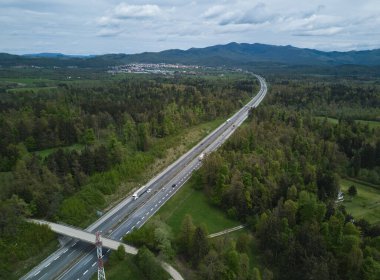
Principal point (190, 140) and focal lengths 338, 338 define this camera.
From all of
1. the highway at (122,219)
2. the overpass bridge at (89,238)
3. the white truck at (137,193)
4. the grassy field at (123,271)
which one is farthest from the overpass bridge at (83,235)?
the white truck at (137,193)

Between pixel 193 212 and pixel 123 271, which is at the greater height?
pixel 123 271

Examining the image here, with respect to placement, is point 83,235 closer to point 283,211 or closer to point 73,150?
point 73,150

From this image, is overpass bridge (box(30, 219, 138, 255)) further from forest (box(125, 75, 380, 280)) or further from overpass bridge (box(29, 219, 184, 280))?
forest (box(125, 75, 380, 280))

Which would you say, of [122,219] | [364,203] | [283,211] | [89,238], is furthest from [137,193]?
[364,203]

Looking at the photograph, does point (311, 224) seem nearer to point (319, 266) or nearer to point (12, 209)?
point (319, 266)

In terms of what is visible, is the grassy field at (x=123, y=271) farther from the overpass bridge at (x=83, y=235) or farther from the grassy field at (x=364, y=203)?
the grassy field at (x=364, y=203)

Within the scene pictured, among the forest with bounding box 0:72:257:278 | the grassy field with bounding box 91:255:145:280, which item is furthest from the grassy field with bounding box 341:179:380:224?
the forest with bounding box 0:72:257:278
